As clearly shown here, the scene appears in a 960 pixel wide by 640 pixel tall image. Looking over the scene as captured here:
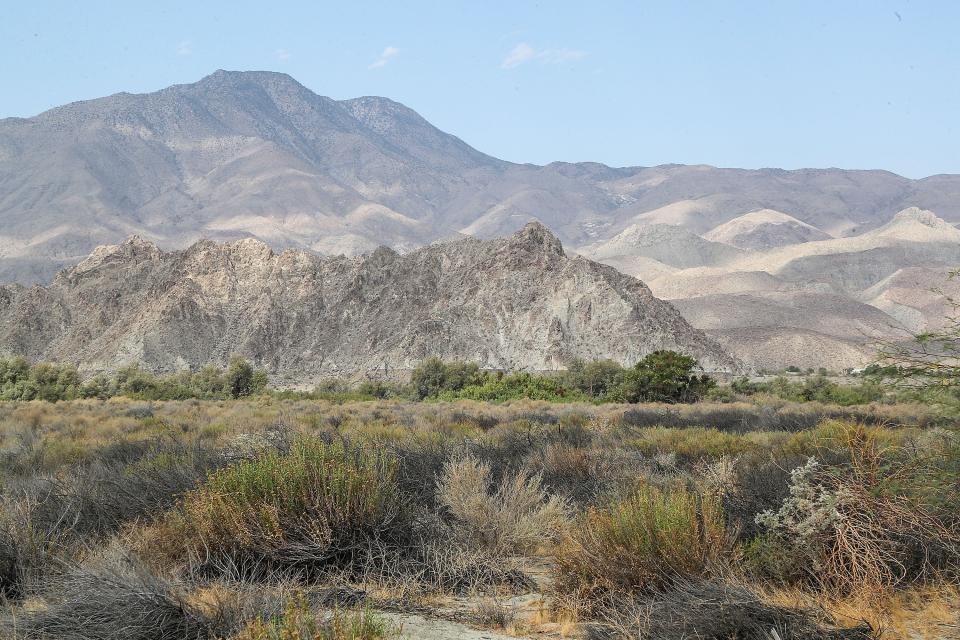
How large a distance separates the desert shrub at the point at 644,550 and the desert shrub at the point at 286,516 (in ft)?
6.59

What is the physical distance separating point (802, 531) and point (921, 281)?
186 metres

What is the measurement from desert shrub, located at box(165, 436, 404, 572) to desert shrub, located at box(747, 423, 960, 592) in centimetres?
364

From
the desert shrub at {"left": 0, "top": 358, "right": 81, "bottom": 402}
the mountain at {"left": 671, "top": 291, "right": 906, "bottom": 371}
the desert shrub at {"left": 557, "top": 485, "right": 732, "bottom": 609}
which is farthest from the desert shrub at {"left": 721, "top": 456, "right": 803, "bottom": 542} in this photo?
the mountain at {"left": 671, "top": 291, "right": 906, "bottom": 371}

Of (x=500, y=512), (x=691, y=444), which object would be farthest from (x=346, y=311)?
(x=500, y=512)

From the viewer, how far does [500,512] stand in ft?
28.1

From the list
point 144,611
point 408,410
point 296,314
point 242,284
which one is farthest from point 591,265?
point 144,611

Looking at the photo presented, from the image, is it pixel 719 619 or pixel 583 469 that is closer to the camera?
pixel 719 619

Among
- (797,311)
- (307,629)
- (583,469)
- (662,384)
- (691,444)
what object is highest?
(307,629)

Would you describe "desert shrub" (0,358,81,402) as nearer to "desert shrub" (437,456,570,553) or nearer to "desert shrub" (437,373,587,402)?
"desert shrub" (437,373,587,402)

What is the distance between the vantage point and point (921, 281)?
550ft

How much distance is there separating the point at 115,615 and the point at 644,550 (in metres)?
4.09

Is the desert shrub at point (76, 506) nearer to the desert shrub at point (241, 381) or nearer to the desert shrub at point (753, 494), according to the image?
the desert shrub at point (753, 494)

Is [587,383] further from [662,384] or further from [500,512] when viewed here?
[500,512]

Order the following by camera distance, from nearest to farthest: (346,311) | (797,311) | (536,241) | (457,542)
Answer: (457,542) → (346,311) → (536,241) → (797,311)
